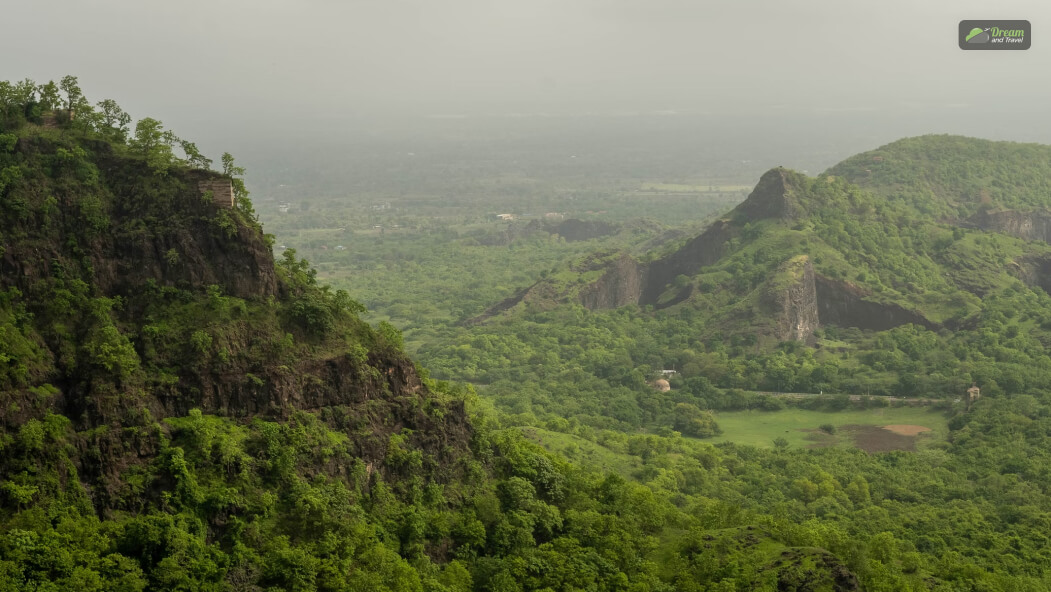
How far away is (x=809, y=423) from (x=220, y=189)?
73.0 meters

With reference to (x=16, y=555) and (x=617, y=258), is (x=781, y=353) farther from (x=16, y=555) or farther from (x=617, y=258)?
(x=16, y=555)

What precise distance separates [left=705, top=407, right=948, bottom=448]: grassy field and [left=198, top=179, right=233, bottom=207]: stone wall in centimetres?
6291

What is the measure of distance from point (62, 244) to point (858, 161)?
158m

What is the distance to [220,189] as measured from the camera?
59219mm

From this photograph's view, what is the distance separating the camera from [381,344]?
6131cm

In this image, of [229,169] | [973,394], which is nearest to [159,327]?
[229,169]

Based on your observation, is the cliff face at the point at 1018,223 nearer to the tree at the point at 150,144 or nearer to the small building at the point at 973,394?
the small building at the point at 973,394

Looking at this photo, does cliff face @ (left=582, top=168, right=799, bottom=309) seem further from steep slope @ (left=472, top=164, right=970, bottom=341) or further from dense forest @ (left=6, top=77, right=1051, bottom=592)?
dense forest @ (left=6, top=77, right=1051, bottom=592)

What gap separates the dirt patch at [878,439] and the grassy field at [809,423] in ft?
2.45

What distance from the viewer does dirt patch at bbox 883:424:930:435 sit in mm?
106125

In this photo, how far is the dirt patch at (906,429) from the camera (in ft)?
348

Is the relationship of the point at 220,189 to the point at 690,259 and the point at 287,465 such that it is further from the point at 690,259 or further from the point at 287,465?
the point at 690,259

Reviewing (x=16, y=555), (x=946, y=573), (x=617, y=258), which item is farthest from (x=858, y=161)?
(x=16, y=555)

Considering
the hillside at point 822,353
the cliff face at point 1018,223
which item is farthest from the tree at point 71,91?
the cliff face at point 1018,223
